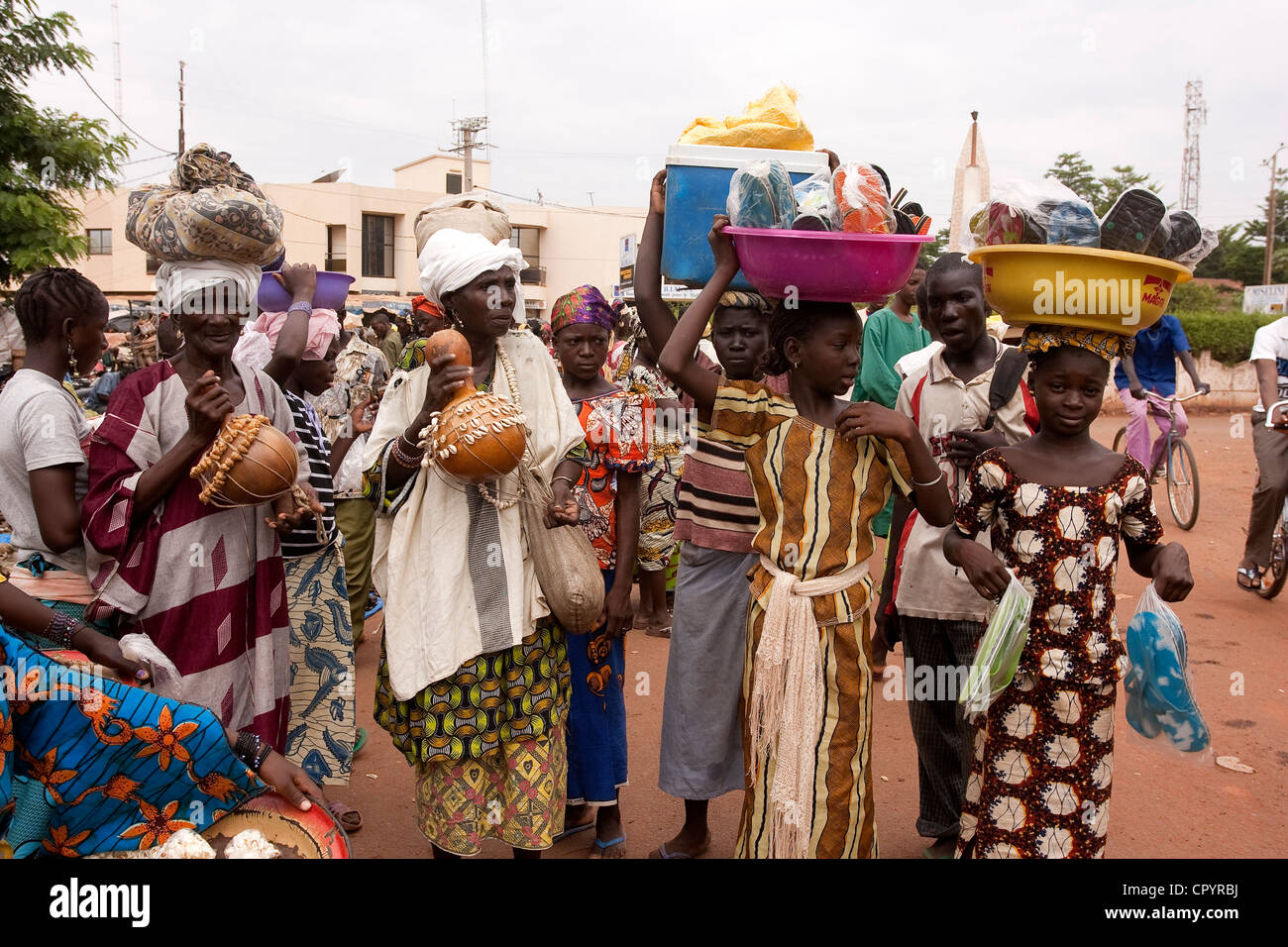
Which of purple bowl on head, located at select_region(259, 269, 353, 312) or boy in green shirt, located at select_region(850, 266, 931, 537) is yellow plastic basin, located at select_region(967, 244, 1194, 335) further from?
boy in green shirt, located at select_region(850, 266, 931, 537)

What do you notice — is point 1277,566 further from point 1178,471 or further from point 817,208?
point 817,208

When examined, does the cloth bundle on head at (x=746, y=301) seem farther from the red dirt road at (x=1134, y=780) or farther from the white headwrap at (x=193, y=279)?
the red dirt road at (x=1134, y=780)

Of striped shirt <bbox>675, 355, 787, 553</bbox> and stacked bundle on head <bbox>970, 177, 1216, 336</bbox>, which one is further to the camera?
striped shirt <bbox>675, 355, 787, 553</bbox>

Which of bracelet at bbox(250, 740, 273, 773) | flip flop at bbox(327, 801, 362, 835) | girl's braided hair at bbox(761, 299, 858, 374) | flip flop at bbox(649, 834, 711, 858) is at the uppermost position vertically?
girl's braided hair at bbox(761, 299, 858, 374)

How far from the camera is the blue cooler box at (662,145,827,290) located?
2.88 m

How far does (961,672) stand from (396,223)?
35.7m

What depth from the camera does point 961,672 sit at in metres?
3.37

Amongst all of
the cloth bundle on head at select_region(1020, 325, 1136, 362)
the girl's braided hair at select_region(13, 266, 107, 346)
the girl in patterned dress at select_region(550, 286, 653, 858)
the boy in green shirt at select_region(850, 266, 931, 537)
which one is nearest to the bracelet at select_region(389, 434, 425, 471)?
the girl in patterned dress at select_region(550, 286, 653, 858)

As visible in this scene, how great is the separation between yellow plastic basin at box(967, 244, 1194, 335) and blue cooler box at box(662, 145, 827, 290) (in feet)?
2.27

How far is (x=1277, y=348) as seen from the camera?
6.69 metres

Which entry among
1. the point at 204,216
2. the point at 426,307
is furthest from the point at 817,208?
the point at 426,307

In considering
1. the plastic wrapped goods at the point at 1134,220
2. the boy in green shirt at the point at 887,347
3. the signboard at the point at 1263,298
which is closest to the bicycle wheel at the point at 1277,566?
the boy in green shirt at the point at 887,347
